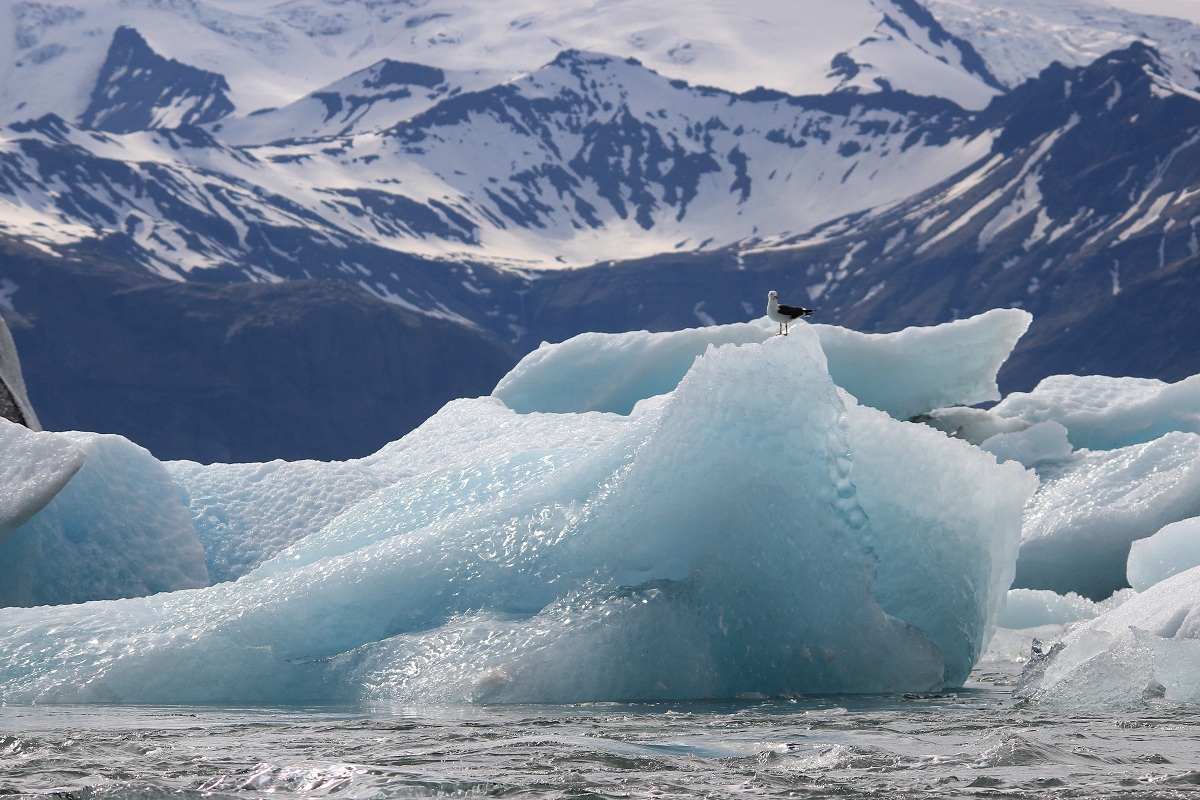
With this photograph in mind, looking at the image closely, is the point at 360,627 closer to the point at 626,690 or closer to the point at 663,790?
the point at 626,690

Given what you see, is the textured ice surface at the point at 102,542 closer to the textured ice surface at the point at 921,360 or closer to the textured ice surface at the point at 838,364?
the textured ice surface at the point at 838,364

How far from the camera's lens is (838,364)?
13.5 metres

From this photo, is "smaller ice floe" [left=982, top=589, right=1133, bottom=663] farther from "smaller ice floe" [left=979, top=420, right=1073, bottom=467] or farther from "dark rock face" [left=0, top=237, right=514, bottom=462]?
"dark rock face" [left=0, top=237, right=514, bottom=462]

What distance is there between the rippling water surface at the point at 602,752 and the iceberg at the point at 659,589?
46 centimetres

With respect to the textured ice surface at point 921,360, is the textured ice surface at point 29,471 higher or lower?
lower

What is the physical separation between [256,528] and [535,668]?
177 inches

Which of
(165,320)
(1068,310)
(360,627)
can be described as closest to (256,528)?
(360,627)

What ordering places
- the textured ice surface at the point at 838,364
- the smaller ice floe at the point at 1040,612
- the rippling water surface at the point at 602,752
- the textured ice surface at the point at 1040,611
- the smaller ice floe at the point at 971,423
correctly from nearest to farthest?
the rippling water surface at the point at 602,752 → the smaller ice floe at the point at 1040,612 → the textured ice surface at the point at 1040,611 → the textured ice surface at the point at 838,364 → the smaller ice floe at the point at 971,423

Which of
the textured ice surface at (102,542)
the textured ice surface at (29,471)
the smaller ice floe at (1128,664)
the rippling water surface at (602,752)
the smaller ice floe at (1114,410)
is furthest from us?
the smaller ice floe at (1114,410)

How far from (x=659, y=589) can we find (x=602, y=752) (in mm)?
1954

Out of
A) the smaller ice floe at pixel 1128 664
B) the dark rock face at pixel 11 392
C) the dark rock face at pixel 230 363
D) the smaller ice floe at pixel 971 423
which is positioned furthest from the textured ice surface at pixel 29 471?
the dark rock face at pixel 230 363

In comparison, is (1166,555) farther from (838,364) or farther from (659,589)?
(838,364)

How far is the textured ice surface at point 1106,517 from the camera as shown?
11.4 m

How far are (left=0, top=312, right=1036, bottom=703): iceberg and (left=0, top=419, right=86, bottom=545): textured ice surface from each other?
1.13 meters
